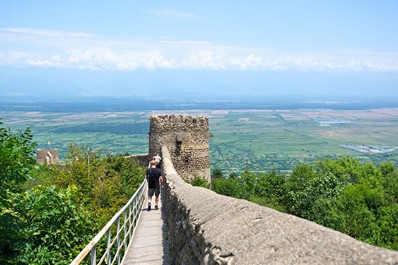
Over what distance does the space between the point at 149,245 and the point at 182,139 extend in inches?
568

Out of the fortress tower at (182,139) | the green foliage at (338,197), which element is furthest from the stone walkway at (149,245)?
the green foliage at (338,197)

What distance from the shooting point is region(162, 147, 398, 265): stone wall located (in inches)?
106

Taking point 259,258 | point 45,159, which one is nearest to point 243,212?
point 259,258

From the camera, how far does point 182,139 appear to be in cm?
2405

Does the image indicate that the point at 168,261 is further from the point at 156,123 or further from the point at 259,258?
the point at 156,123

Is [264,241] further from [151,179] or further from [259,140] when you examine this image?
[259,140]

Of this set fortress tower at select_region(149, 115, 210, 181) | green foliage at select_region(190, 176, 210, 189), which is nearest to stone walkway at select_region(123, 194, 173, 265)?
green foliage at select_region(190, 176, 210, 189)

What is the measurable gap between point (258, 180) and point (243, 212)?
34320mm

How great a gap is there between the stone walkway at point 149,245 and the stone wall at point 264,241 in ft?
11.5

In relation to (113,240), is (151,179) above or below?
below

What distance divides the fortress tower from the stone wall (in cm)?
1879

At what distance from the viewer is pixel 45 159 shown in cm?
4328

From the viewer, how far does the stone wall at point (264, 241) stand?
2.69 meters

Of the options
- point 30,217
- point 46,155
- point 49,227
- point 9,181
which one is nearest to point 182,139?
point 49,227
